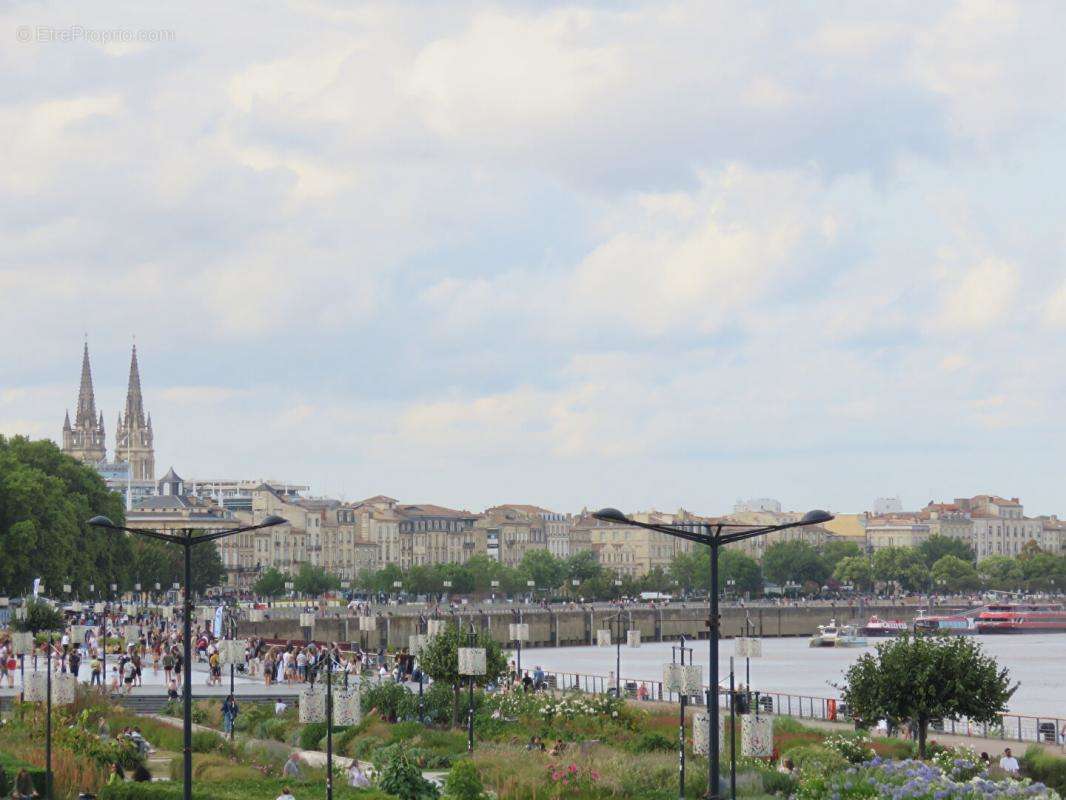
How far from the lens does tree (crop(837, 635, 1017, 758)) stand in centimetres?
3869

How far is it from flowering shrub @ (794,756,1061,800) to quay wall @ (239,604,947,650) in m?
77.8

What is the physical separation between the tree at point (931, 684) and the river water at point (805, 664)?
28109 mm

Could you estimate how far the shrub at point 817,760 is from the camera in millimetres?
33438

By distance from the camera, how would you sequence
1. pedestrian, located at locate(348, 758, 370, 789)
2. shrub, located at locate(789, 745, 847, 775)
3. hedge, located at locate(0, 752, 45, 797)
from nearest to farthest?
hedge, located at locate(0, 752, 45, 797), pedestrian, located at locate(348, 758, 370, 789), shrub, located at locate(789, 745, 847, 775)

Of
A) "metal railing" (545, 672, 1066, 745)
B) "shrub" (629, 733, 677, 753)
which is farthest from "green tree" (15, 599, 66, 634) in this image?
"shrub" (629, 733, 677, 753)

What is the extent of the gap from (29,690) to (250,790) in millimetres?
6195

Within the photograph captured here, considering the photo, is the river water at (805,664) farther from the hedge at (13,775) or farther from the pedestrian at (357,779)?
the hedge at (13,775)

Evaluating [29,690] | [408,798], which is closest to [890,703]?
[408,798]

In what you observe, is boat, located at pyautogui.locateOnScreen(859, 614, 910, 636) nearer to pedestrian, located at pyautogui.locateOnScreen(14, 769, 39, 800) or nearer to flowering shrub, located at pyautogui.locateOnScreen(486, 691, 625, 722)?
flowering shrub, located at pyautogui.locateOnScreen(486, 691, 625, 722)

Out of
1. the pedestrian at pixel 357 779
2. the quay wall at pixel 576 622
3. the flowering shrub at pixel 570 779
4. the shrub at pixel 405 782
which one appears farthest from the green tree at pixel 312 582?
the shrub at pixel 405 782

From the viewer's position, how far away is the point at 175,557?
15012 centimetres

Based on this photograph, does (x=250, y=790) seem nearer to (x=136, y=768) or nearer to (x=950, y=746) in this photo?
(x=136, y=768)

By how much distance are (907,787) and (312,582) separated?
160905 millimetres

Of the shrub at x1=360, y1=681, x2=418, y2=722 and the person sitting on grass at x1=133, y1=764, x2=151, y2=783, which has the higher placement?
the shrub at x1=360, y1=681, x2=418, y2=722
